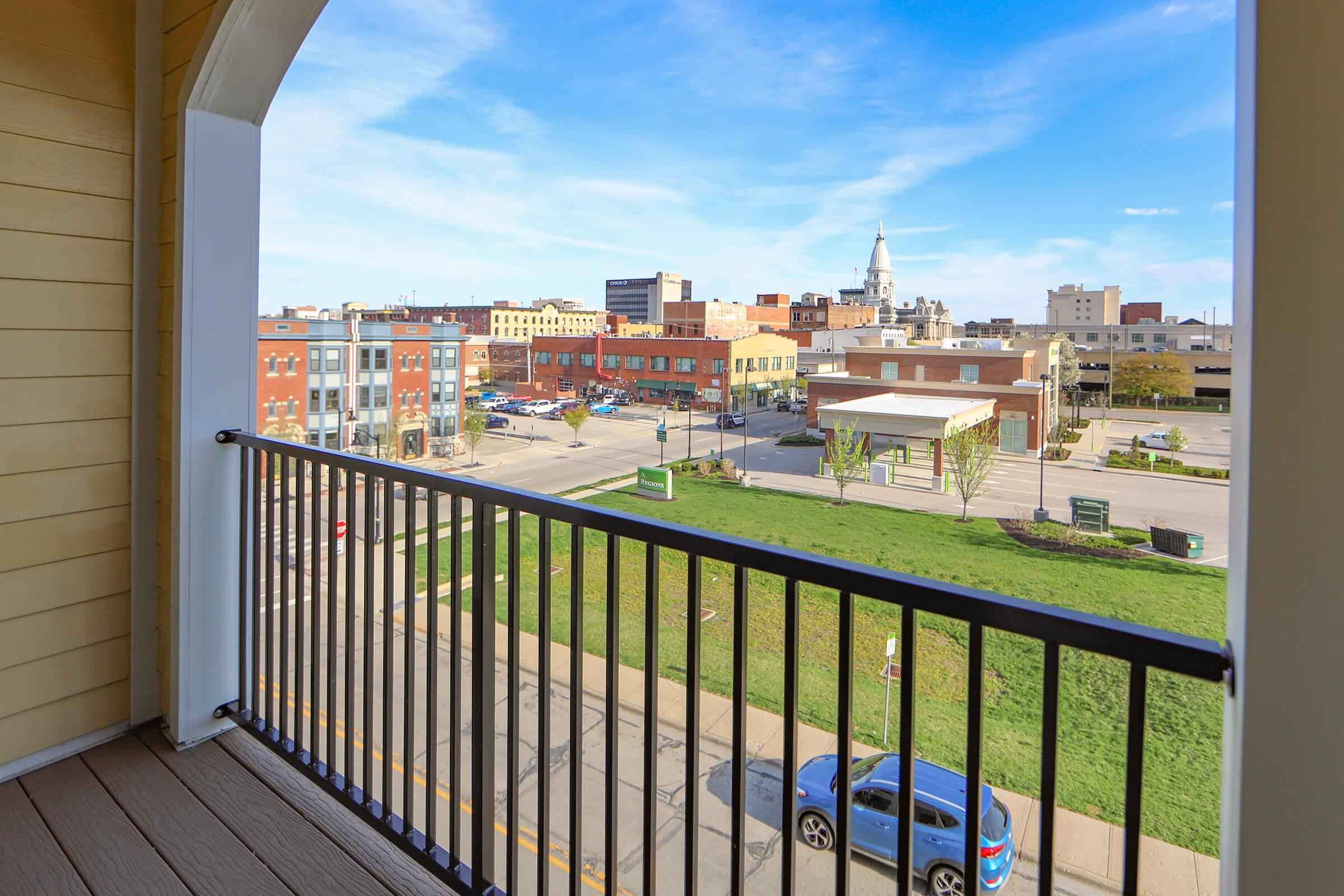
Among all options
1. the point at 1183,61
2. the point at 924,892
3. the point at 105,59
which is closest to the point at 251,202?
the point at 105,59

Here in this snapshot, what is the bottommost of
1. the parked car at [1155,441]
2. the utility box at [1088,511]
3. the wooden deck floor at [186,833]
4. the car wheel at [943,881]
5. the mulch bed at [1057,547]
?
the wooden deck floor at [186,833]

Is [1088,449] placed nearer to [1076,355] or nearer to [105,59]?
[1076,355]

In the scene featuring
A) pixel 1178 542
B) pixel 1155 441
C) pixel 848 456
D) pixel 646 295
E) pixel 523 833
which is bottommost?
pixel 523 833

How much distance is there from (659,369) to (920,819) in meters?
4.88

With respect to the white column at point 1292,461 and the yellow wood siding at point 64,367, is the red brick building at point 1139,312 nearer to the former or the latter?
the white column at point 1292,461

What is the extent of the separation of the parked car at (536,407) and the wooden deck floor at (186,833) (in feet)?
11.8

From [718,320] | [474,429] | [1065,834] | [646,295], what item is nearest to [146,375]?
[1065,834]

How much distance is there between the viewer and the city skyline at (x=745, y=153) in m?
3.74

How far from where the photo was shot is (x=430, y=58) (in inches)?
231

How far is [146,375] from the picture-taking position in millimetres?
1559

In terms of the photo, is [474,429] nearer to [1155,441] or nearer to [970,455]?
[970,455]

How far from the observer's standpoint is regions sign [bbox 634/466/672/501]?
388 cm

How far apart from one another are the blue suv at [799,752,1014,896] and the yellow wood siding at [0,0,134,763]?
1.51m

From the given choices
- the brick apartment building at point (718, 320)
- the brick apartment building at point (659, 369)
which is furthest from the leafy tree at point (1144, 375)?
the brick apartment building at point (718, 320)
